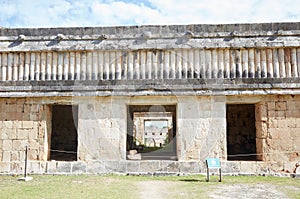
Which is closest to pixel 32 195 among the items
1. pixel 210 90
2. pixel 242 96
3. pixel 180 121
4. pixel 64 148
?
pixel 180 121

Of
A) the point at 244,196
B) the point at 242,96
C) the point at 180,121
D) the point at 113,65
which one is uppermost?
the point at 113,65

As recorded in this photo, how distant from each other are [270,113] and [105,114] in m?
4.80

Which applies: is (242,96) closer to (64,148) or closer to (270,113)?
(270,113)

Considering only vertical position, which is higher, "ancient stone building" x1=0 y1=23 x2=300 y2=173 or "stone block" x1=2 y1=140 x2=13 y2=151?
"ancient stone building" x1=0 y1=23 x2=300 y2=173

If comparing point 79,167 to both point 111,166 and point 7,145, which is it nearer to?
point 111,166

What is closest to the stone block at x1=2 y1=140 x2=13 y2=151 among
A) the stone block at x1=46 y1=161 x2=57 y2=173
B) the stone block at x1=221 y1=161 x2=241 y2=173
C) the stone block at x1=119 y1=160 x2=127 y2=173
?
the stone block at x1=46 y1=161 x2=57 y2=173

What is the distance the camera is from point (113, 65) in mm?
9219

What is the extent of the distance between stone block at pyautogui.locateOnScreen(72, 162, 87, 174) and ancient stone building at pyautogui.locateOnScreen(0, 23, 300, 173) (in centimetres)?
3

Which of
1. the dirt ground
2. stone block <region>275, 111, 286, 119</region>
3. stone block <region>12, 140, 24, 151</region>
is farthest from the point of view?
stone block <region>12, 140, 24, 151</region>

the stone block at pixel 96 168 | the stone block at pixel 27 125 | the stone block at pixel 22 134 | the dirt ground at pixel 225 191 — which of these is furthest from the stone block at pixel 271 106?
the stone block at pixel 22 134

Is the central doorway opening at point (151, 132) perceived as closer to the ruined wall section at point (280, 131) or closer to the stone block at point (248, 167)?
the stone block at point (248, 167)

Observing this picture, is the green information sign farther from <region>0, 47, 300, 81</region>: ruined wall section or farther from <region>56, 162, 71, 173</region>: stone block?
<region>56, 162, 71, 173</region>: stone block

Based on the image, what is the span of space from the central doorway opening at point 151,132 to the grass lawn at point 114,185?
6.88ft

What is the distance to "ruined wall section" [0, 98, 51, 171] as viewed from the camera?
355 inches
